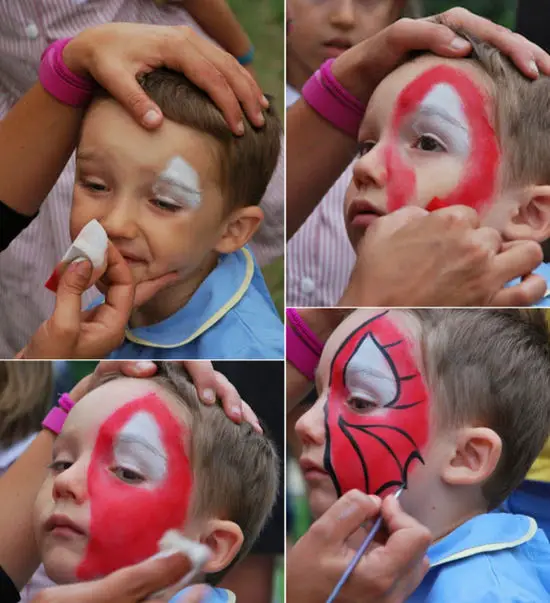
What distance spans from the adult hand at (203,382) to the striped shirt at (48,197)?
0.41 ft

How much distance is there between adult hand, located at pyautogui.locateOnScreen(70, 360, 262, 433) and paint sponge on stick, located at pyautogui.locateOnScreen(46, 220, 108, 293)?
0.17m

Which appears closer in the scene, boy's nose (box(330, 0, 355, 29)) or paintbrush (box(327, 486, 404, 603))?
paintbrush (box(327, 486, 404, 603))

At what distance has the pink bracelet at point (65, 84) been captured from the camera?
4.98 feet

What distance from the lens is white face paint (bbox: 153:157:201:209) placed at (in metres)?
1.48

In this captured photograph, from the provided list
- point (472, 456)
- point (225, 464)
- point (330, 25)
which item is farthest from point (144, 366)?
point (330, 25)

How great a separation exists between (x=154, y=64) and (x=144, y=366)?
47 cm

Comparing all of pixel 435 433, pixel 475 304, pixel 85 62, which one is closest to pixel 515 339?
pixel 475 304

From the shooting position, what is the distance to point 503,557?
142 centimetres

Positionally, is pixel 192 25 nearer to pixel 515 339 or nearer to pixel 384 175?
pixel 384 175

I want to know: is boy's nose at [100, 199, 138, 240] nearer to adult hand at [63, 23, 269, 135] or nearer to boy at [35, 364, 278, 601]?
adult hand at [63, 23, 269, 135]

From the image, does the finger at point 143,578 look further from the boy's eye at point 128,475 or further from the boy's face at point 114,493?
the boy's eye at point 128,475

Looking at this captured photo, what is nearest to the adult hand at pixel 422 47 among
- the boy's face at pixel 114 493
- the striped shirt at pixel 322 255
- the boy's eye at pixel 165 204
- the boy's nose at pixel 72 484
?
the striped shirt at pixel 322 255

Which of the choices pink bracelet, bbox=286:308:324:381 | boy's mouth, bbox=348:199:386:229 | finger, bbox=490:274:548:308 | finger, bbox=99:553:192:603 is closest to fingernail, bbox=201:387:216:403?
pink bracelet, bbox=286:308:324:381

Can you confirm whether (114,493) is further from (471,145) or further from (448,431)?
(471,145)
